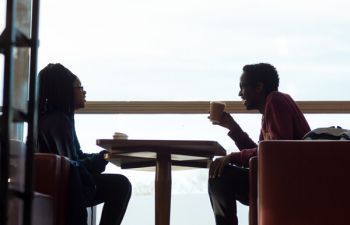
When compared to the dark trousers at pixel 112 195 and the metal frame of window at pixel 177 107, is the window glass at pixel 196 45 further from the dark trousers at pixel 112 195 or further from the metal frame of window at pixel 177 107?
the dark trousers at pixel 112 195

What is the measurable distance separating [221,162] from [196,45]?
59.2 inches

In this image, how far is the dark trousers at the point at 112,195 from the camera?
3508 millimetres

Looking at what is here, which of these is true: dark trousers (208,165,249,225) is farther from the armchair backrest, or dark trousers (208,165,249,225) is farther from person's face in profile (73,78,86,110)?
person's face in profile (73,78,86,110)

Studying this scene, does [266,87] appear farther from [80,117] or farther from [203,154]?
[80,117]

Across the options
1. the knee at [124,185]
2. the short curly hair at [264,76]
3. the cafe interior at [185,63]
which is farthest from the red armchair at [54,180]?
the cafe interior at [185,63]

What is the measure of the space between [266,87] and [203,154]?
1.52 ft

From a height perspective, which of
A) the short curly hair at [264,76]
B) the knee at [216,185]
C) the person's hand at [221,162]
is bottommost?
the knee at [216,185]

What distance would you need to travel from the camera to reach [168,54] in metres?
4.68

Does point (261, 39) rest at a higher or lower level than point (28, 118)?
higher

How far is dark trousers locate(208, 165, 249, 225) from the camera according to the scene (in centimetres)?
331

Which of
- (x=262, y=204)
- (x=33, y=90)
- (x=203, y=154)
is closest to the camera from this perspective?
(x=33, y=90)

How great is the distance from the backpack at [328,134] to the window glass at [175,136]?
131 centimetres

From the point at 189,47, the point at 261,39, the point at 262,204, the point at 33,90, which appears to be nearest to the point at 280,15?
the point at 261,39

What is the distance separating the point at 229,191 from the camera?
3328 millimetres
